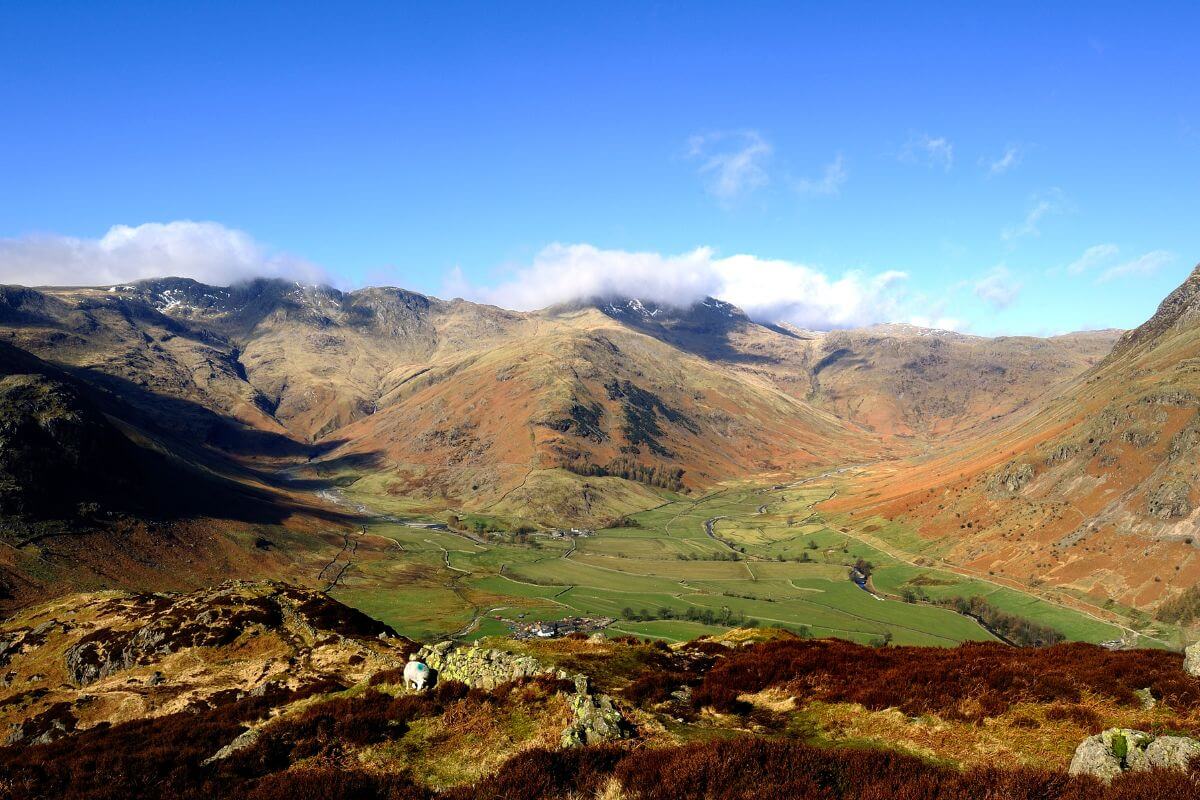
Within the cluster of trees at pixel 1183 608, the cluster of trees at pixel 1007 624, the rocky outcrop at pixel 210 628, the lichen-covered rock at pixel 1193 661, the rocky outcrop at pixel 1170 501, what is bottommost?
the cluster of trees at pixel 1007 624

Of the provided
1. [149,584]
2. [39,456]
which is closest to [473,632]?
[149,584]

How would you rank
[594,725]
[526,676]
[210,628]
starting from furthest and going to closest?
[210,628] → [526,676] → [594,725]

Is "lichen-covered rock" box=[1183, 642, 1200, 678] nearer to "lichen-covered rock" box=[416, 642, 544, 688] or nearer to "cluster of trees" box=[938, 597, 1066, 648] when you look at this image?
"lichen-covered rock" box=[416, 642, 544, 688]

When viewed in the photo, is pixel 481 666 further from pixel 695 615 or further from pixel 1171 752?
pixel 695 615

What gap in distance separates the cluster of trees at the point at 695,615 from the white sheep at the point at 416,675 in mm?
159912

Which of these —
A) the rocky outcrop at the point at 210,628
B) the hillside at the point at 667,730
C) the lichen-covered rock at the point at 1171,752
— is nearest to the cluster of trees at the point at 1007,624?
the hillside at the point at 667,730

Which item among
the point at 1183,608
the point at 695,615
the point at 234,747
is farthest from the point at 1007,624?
the point at 234,747

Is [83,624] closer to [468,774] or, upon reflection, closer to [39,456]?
[468,774]

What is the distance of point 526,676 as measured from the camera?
26.3 metres

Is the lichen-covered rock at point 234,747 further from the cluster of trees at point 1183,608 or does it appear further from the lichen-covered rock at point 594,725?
the cluster of trees at point 1183,608

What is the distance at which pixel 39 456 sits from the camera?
17862 centimetres

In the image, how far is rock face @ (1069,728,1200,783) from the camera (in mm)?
15430

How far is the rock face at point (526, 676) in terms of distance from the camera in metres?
20.5

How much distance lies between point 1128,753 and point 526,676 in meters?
20.0
